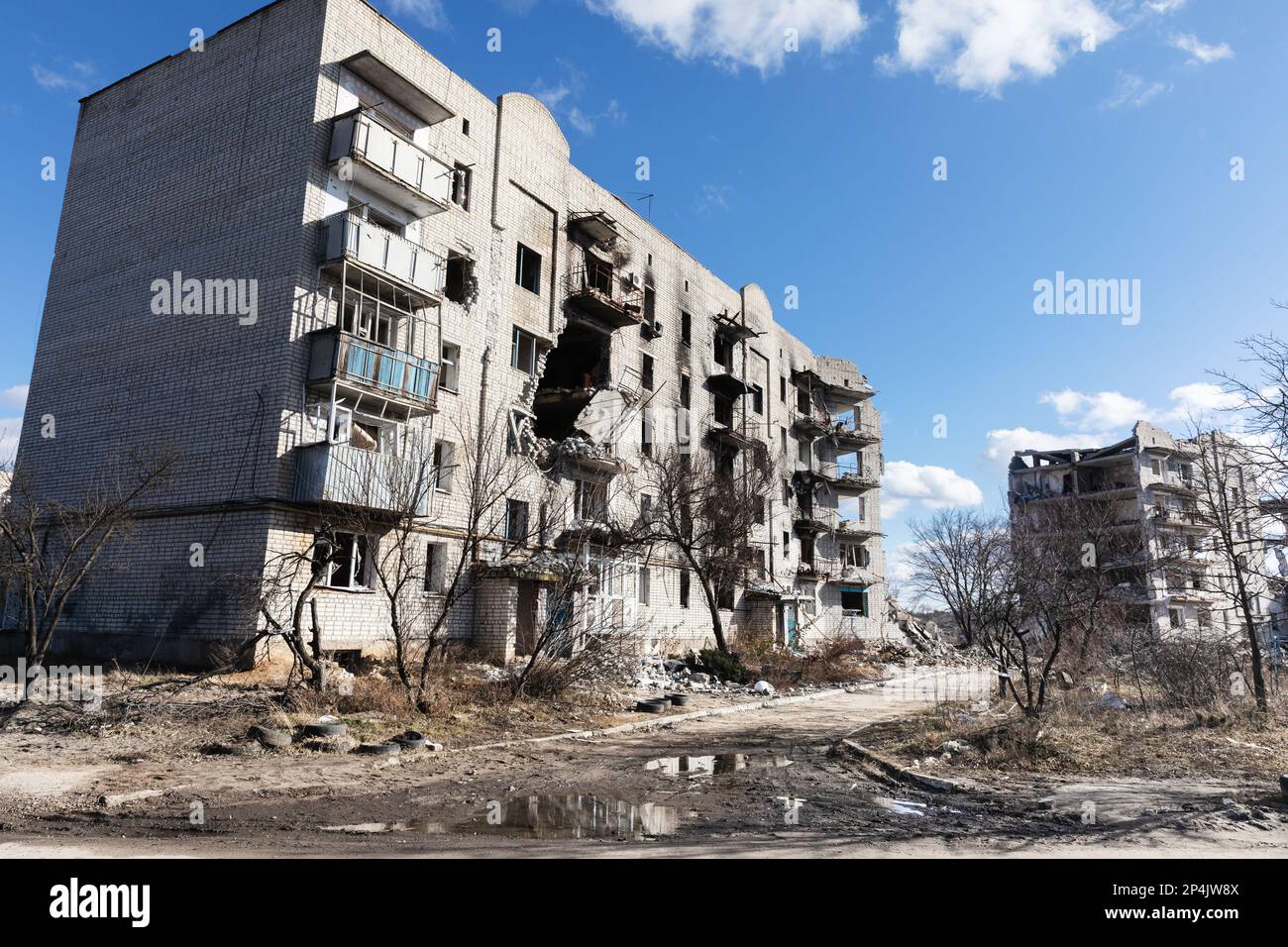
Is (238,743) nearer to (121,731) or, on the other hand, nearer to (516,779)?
(121,731)

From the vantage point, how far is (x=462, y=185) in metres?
24.8

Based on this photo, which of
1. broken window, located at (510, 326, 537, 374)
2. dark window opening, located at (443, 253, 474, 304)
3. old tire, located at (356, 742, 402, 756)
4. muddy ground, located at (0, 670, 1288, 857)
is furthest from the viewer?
broken window, located at (510, 326, 537, 374)

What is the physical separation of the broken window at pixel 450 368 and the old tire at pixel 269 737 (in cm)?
1361

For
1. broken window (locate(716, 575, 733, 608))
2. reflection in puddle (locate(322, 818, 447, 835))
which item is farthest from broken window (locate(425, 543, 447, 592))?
reflection in puddle (locate(322, 818, 447, 835))

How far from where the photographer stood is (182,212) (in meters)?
21.9

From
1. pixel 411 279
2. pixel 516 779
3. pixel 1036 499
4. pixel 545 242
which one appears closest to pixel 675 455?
pixel 545 242

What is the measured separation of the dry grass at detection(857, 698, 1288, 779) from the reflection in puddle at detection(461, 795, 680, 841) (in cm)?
480

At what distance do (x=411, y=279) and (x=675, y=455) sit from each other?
1310 centimetres

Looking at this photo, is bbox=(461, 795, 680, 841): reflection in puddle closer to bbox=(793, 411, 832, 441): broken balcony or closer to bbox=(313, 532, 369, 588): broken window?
bbox=(313, 532, 369, 588): broken window

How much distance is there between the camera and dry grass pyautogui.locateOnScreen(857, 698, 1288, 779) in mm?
10266

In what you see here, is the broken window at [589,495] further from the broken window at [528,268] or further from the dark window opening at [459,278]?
the broken window at [528,268]

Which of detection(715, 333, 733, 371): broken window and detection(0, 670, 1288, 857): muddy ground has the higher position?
detection(715, 333, 733, 371): broken window

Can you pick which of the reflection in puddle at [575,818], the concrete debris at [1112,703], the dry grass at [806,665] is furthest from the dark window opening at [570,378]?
the reflection in puddle at [575,818]

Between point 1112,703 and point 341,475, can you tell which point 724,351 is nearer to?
point 341,475
